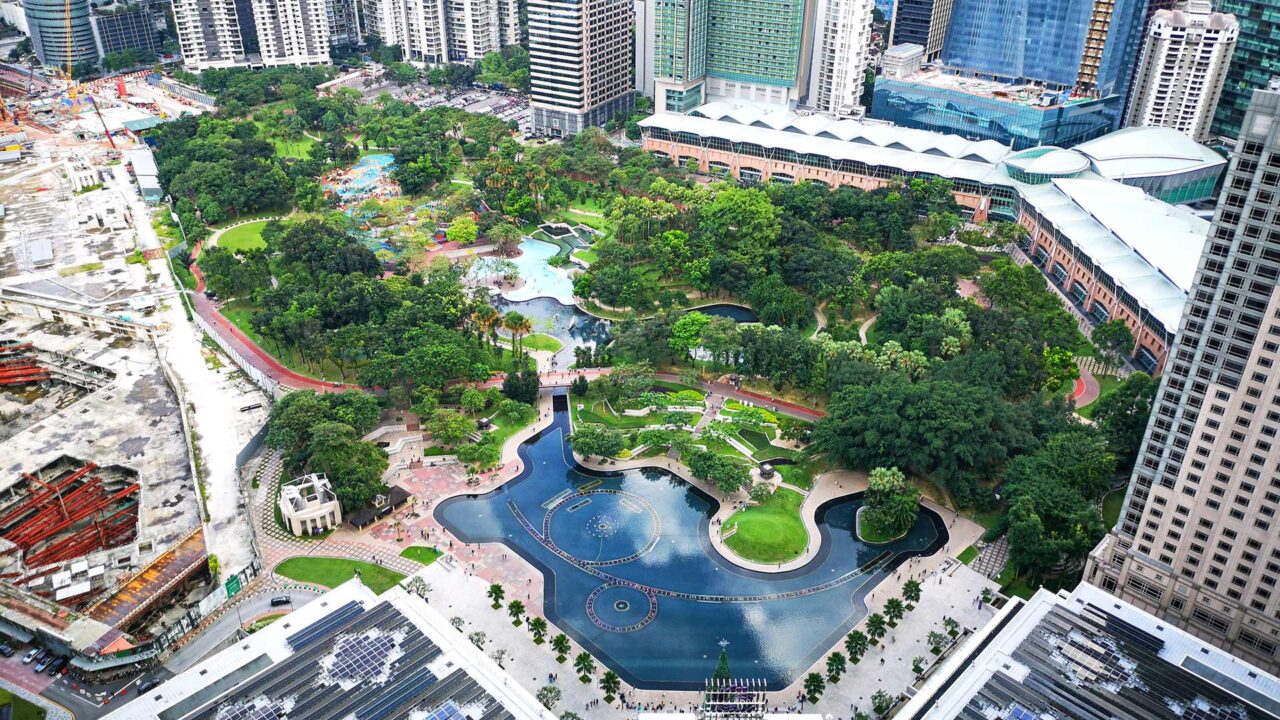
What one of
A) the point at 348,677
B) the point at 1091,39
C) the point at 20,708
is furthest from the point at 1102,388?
the point at 20,708

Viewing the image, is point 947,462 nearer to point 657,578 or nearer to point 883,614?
point 883,614

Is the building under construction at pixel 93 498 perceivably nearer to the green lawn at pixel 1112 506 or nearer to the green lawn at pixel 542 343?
the green lawn at pixel 542 343

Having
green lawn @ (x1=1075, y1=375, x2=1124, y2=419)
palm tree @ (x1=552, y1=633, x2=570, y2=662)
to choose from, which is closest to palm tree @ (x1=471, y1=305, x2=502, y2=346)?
palm tree @ (x1=552, y1=633, x2=570, y2=662)

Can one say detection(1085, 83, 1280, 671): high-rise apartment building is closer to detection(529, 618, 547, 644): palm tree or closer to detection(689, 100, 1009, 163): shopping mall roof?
detection(529, 618, 547, 644): palm tree

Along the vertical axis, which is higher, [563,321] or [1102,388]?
[1102,388]

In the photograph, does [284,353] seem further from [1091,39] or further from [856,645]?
[1091,39]
